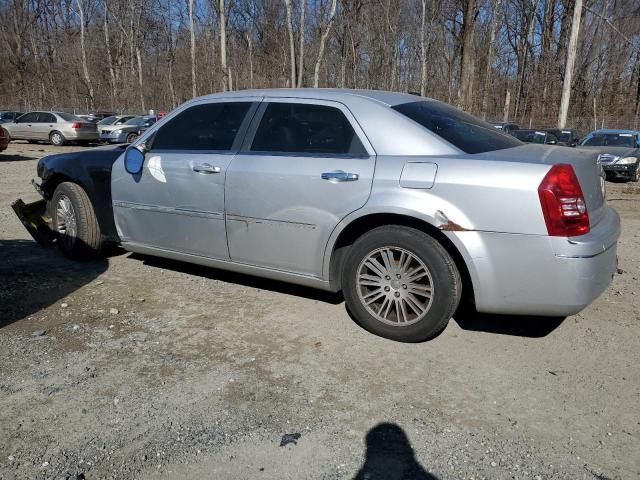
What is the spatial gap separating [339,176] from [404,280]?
0.80m

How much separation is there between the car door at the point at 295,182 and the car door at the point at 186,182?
5.7 inches

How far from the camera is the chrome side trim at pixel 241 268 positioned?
3.90 m

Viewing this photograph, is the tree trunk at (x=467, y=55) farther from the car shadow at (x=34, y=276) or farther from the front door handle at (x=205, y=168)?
the front door handle at (x=205, y=168)

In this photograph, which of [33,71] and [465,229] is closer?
[465,229]

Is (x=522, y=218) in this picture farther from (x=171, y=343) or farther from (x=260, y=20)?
(x=260, y=20)

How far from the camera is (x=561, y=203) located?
303 cm

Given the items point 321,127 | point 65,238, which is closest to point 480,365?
point 321,127

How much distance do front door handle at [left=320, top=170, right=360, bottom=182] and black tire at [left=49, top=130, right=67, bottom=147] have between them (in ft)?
78.5

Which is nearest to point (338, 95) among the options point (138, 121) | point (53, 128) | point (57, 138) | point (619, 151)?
point (619, 151)

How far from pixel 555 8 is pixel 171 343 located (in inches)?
1781

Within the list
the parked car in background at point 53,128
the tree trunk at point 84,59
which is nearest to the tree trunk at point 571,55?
the parked car in background at point 53,128

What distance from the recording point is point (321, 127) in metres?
3.84

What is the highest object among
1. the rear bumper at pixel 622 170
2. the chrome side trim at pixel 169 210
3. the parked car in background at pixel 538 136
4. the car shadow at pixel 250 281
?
the parked car in background at pixel 538 136

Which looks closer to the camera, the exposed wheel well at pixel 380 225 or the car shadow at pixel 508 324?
the exposed wheel well at pixel 380 225
